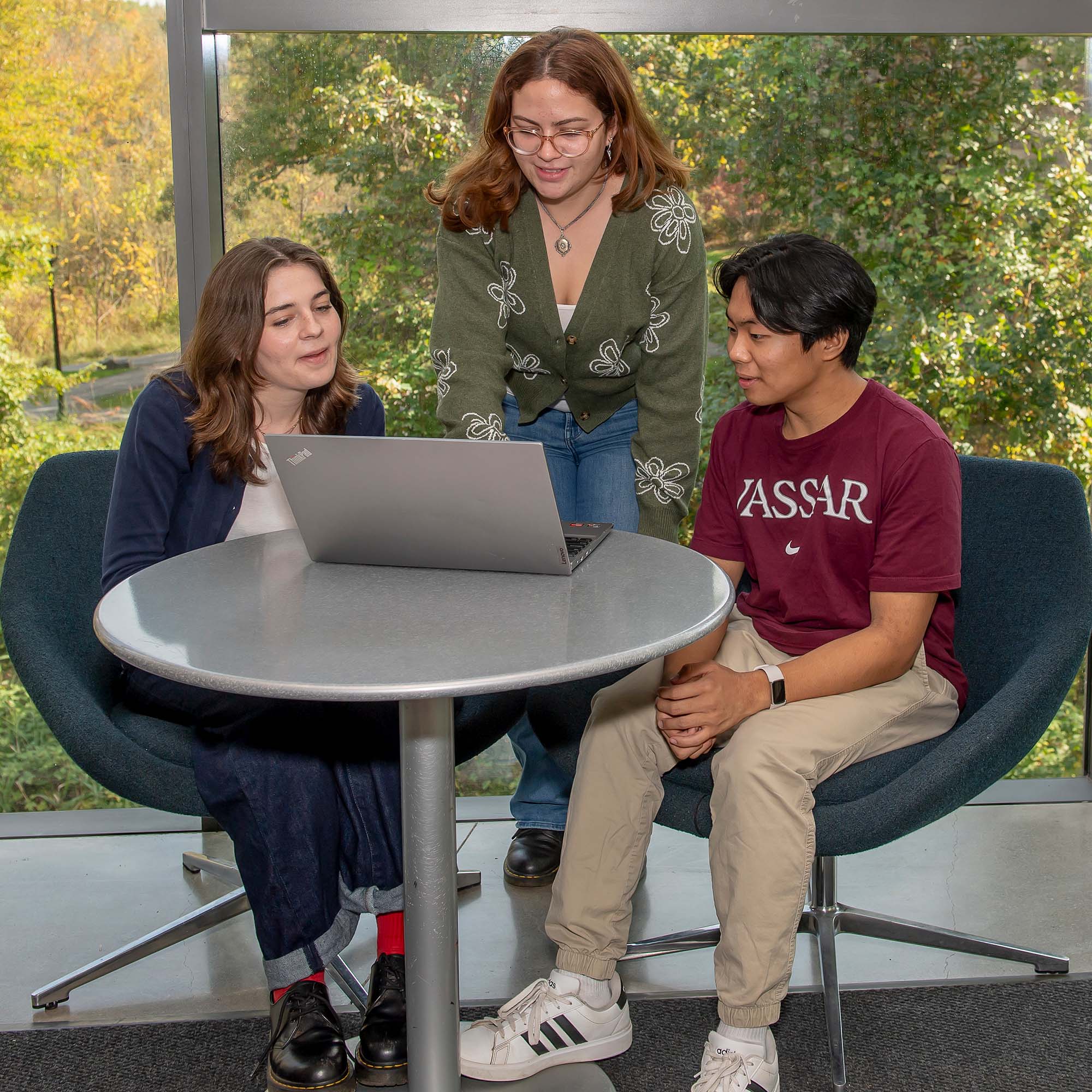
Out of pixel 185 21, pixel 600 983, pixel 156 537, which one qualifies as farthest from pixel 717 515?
pixel 185 21

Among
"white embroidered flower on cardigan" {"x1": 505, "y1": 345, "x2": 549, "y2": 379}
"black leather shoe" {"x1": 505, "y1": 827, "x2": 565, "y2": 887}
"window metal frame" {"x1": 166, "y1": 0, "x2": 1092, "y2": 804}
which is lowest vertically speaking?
"black leather shoe" {"x1": 505, "y1": 827, "x2": 565, "y2": 887}

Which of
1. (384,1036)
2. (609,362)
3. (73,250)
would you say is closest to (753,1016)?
(384,1036)

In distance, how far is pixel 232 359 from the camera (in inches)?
76.9

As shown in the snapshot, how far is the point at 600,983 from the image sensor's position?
5.77ft

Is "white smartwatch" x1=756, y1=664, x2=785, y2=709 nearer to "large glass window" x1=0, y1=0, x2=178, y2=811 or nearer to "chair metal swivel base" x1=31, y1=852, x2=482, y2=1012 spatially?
"chair metal swivel base" x1=31, y1=852, x2=482, y2=1012

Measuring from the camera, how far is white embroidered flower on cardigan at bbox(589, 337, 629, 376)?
2.13 m

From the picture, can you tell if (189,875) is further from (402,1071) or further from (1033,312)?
(1033,312)

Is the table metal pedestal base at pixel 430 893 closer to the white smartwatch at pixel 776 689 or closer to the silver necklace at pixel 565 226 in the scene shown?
the white smartwatch at pixel 776 689

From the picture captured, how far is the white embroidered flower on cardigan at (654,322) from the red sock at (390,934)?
1043mm

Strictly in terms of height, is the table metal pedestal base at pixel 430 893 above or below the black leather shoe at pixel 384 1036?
above

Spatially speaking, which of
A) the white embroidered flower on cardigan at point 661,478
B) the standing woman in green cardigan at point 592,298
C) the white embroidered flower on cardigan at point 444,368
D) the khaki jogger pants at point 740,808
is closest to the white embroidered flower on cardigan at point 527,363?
the standing woman in green cardigan at point 592,298

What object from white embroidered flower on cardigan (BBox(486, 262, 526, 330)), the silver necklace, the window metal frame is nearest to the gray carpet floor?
white embroidered flower on cardigan (BBox(486, 262, 526, 330))

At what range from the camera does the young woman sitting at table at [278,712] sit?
64.5 inches

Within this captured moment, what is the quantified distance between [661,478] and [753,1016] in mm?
939
